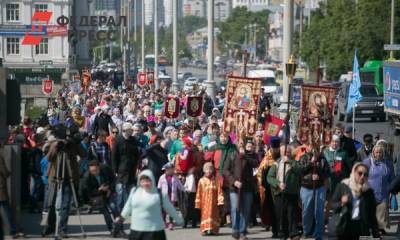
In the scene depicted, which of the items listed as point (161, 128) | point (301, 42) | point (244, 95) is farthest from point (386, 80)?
point (301, 42)

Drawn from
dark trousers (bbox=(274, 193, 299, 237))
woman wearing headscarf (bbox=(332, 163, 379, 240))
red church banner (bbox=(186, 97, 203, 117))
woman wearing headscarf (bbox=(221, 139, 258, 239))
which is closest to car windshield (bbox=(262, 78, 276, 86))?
red church banner (bbox=(186, 97, 203, 117))

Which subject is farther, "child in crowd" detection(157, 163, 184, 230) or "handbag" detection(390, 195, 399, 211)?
"handbag" detection(390, 195, 399, 211)

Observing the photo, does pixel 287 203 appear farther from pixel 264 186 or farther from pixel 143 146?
pixel 143 146

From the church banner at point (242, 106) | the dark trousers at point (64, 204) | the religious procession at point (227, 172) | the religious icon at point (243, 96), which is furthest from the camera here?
the religious icon at point (243, 96)

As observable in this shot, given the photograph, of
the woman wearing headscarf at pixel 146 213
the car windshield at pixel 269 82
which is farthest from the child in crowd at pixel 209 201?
the car windshield at pixel 269 82

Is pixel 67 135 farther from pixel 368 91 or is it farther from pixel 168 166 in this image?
pixel 368 91

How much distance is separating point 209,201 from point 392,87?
61.7ft

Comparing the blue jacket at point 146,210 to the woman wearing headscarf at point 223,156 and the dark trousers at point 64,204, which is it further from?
the woman wearing headscarf at point 223,156

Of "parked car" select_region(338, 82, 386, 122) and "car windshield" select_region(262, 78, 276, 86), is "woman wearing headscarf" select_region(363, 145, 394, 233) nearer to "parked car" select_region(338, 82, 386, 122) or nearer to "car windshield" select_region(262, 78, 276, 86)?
"parked car" select_region(338, 82, 386, 122)

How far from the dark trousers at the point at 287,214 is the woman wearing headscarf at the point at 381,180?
1563mm

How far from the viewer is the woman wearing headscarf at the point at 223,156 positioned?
2022 centimetres

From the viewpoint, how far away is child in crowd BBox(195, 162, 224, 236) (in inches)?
803

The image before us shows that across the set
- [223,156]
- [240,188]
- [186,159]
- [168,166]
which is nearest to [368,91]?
[186,159]

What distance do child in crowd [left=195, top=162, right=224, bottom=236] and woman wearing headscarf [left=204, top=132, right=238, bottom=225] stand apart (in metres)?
0.10
